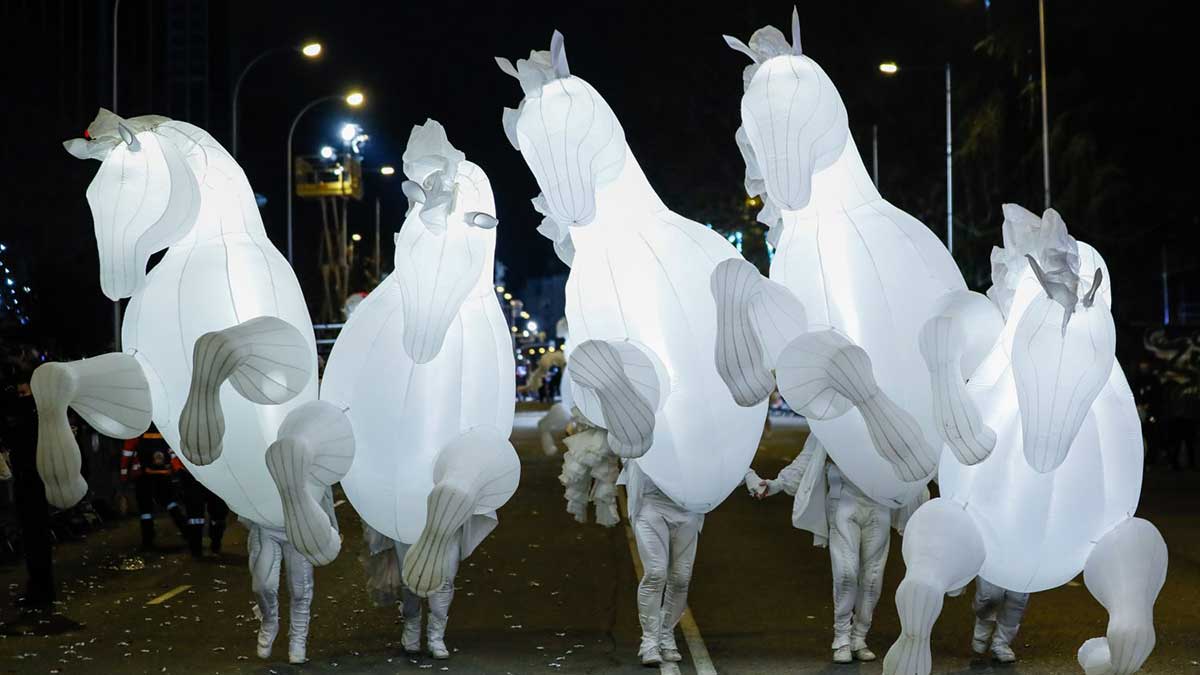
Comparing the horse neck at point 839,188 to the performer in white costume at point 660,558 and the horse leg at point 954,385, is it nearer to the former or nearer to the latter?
the horse leg at point 954,385

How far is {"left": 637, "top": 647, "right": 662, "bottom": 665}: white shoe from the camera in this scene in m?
9.12

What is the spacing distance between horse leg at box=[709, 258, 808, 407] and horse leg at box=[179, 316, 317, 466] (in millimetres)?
2394

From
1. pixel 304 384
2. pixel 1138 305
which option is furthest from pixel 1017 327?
pixel 1138 305

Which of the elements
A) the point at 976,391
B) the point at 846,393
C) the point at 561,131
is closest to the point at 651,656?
the point at 846,393

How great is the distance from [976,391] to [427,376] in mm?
3208

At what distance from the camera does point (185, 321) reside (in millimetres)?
8719

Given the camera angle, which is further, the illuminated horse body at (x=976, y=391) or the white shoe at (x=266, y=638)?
the white shoe at (x=266, y=638)

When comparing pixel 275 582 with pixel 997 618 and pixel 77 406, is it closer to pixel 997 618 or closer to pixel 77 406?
pixel 77 406

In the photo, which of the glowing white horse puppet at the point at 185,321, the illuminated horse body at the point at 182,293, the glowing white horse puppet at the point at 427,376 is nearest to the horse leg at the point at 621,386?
the glowing white horse puppet at the point at 427,376

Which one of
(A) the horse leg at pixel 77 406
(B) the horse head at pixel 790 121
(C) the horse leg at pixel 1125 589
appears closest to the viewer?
(C) the horse leg at pixel 1125 589

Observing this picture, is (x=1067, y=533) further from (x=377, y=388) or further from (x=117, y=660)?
(x=117, y=660)

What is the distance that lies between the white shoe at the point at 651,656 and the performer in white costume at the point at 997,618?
1982 mm

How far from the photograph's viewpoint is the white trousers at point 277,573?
9.37 metres

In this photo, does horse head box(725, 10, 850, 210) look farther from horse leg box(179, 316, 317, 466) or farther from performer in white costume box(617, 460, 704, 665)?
horse leg box(179, 316, 317, 466)
